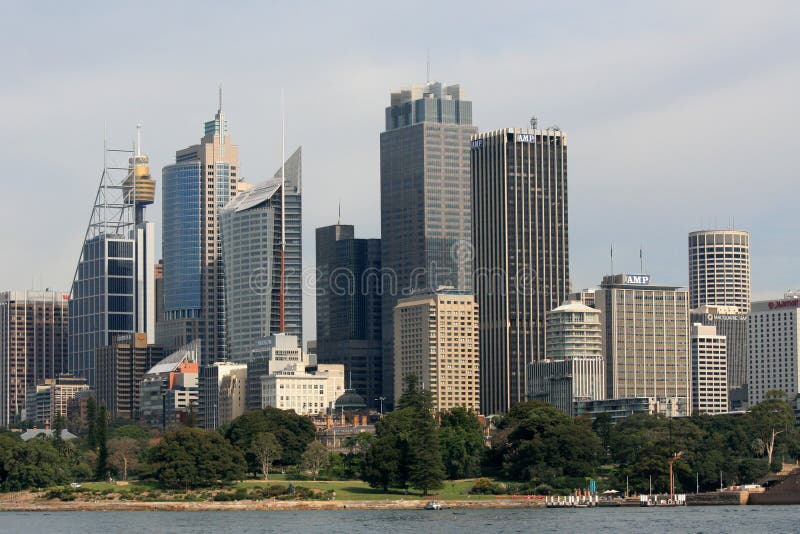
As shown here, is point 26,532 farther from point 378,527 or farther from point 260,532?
point 378,527

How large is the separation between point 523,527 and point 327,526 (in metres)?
23.9

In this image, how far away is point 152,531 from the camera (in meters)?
194

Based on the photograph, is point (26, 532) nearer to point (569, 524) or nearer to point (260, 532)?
point (260, 532)

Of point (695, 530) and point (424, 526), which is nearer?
point (695, 530)

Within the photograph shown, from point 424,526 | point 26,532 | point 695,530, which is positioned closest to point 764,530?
point 695,530

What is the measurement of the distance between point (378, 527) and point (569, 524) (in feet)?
75.6

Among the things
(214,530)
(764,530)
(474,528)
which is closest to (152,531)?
(214,530)

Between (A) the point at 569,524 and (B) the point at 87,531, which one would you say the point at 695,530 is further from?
(B) the point at 87,531

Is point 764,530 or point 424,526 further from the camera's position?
point 424,526

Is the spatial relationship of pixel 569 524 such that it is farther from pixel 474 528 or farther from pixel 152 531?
pixel 152 531

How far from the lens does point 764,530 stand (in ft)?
602

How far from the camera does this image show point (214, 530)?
193750 mm

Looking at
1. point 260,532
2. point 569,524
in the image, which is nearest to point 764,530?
point 569,524

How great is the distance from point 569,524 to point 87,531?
5742cm
